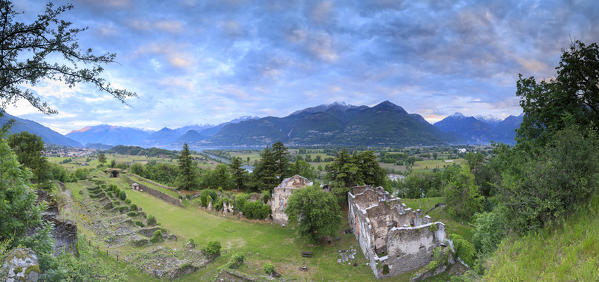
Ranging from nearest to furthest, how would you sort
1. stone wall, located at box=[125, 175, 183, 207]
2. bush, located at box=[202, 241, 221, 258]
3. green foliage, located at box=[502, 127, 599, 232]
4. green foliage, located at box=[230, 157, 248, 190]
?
green foliage, located at box=[502, 127, 599, 232], bush, located at box=[202, 241, 221, 258], stone wall, located at box=[125, 175, 183, 207], green foliage, located at box=[230, 157, 248, 190]

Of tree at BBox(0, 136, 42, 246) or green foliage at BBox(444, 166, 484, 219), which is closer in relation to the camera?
tree at BBox(0, 136, 42, 246)

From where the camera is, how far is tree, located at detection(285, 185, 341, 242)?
22.5 meters

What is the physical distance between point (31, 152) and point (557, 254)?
2036 inches

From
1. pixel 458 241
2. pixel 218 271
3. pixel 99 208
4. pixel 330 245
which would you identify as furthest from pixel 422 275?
pixel 99 208

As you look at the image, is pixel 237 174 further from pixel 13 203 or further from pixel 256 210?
pixel 13 203

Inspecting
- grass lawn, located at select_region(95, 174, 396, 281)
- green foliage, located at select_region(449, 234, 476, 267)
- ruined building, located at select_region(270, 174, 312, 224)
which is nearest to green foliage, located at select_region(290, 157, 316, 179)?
ruined building, located at select_region(270, 174, 312, 224)

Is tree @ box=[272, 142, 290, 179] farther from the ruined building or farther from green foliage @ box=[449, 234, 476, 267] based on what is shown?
green foliage @ box=[449, 234, 476, 267]

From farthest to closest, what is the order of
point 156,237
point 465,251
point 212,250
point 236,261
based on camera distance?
1. point 156,237
2. point 212,250
3. point 236,261
4. point 465,251

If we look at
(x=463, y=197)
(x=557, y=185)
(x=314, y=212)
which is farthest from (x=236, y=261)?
(x=463, y=197)

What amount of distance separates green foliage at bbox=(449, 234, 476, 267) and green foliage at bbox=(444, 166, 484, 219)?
10.5 meters

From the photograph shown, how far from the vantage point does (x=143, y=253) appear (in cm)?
1991

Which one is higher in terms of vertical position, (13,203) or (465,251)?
(13,203)

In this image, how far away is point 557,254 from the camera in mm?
5008

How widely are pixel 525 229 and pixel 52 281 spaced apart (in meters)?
11.9
